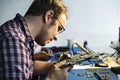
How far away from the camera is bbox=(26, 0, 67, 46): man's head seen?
1190mm

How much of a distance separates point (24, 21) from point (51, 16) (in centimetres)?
16

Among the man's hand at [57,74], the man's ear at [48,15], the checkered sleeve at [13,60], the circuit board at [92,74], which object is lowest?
the circuit board at [92,74]

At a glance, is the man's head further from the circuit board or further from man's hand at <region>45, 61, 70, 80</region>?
the circuit board

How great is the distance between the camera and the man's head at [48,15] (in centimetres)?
119

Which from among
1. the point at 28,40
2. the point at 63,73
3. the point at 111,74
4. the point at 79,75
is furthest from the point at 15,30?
the point at 111,74

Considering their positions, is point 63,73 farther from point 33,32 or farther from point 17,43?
point 17,43

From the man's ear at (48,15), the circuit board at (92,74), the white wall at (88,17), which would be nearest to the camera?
the man's ear at (48,15)

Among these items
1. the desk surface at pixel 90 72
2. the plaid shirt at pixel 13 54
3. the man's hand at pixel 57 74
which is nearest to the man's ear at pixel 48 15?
the plaid shirt at pixel 13 54

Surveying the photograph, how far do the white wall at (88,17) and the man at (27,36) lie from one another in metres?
2.17

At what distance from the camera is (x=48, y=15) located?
119 centimetres

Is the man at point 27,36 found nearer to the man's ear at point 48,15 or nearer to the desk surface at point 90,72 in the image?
the man's ear at point 48,15

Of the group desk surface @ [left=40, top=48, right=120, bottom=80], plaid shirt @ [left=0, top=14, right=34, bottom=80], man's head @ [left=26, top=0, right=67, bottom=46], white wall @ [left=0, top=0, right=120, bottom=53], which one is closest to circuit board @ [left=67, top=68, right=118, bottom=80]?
desk surface @ [left=40, top=48, right=120, bottom=80]

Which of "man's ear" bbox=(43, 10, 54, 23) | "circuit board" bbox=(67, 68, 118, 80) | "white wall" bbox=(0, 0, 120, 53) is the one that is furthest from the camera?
"white wall" bbox=(0, 0, 120, 53)

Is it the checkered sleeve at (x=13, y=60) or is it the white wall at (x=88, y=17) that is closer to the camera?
the checkered sleeve at (x=13, y=60)
